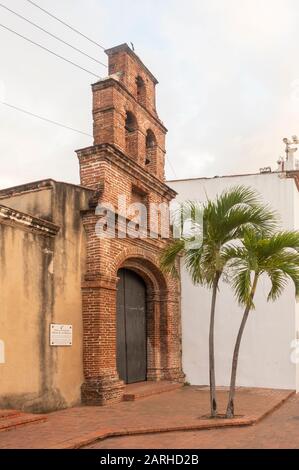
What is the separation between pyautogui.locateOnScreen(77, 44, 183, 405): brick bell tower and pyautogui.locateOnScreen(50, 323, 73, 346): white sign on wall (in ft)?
1.72

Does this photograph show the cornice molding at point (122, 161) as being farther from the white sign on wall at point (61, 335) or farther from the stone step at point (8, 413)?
the stone step at point (8, 413)

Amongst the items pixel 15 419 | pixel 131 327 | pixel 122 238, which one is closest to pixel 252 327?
pixel 131 327

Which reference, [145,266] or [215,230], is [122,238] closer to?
[145,266]

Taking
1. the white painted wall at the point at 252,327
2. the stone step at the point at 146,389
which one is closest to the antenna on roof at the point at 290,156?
the white painted wall at the point at 252,327

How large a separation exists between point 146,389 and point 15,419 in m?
4.65

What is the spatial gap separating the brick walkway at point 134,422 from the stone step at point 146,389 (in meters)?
0.21

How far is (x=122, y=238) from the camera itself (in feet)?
41.2

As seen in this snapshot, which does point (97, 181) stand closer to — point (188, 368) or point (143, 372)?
point (143, 372)

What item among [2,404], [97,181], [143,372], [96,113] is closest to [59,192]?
[97,181]

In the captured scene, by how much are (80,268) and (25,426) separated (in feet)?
12.4

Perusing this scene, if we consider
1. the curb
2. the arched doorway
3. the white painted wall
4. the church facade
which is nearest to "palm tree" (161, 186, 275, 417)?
the curb

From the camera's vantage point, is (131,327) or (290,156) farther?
(290,156)

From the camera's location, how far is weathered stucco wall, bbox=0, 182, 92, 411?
9500 mm

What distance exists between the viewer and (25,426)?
865cm
